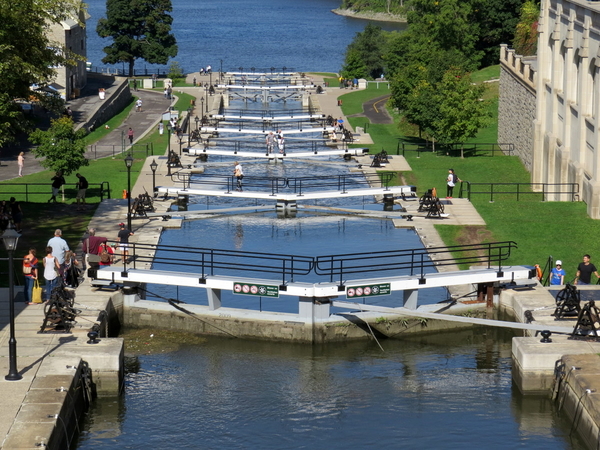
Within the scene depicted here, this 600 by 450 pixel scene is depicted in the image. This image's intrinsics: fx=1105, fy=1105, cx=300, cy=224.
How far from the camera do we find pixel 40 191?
5031 cm

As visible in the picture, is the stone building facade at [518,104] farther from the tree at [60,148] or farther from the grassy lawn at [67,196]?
the tree at [60,148]

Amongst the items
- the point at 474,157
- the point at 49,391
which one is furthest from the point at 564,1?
the point at 49,391

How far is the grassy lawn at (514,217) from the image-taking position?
3747 centimetres

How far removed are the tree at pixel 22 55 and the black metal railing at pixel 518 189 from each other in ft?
58.7

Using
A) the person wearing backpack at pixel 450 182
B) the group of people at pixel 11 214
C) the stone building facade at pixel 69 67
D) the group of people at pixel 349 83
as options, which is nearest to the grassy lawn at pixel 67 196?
the group of people at pixel 11 214

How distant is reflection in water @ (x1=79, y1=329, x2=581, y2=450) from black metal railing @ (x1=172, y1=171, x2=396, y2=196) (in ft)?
67.6

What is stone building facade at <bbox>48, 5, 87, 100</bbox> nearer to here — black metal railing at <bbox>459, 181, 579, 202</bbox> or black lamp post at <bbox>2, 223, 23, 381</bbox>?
black metal railing at <bbox>459, 181, 579, 202</bbox>

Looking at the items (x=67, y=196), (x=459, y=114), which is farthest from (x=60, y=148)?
(x=459, y=114)

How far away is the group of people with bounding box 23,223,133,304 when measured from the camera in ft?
94.4

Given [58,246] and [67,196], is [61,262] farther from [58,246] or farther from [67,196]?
[67,196]

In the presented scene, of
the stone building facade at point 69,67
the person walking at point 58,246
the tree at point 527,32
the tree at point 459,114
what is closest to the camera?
the person walking at point 58,246

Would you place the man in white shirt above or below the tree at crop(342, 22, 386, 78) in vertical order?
below

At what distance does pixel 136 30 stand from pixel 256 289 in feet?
280

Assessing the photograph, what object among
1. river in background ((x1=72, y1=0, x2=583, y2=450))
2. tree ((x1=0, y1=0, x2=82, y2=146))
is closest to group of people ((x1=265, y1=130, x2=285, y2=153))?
tree ((x1=0, y1=0, x2=82, y2=146))
